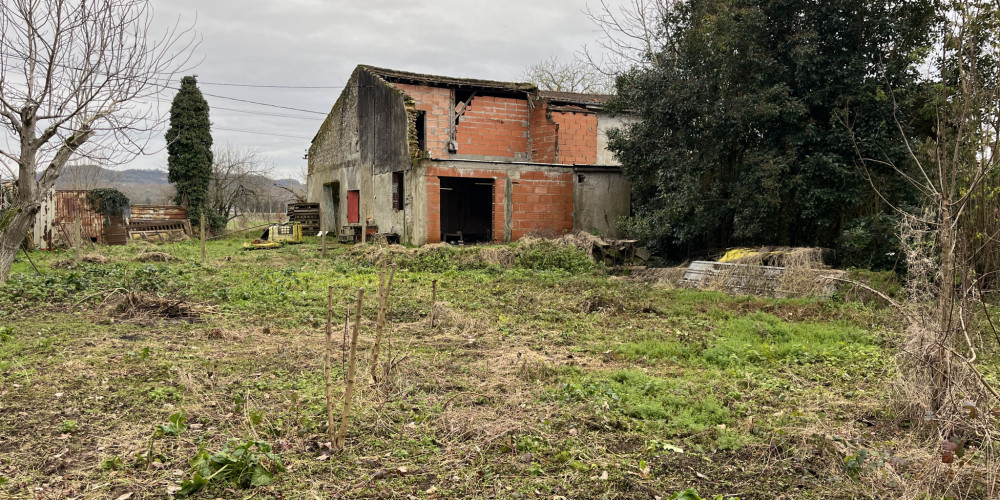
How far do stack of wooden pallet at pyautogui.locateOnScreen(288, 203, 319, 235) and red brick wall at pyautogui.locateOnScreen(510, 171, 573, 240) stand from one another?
11012mm

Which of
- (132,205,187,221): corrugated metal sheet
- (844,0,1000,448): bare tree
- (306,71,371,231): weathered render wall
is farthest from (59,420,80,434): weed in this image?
(132,205,187,221): corrugated metal sheet

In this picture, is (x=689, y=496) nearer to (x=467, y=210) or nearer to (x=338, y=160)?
(x=467, y=210)

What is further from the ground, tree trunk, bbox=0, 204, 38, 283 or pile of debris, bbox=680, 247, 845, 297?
tree trunk, bbox=0, 204, 38, 283

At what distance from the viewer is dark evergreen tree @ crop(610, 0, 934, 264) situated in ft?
38.7

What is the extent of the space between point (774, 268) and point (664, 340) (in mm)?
4827

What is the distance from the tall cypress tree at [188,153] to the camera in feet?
79.0

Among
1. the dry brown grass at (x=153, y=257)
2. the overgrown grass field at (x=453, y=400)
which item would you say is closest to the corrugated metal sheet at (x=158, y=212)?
the dry brown grass at (x=153, y=257)

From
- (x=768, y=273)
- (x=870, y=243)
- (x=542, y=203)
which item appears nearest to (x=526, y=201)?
(x=542, y=203)

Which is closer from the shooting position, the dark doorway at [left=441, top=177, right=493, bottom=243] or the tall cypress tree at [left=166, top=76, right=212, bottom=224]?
the tall cypress tree at [left=166, top=76, right=212, bottom=224]

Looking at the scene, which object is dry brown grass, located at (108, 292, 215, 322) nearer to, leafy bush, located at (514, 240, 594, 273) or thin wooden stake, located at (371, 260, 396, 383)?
thin wooden stake, located at (371, 260, 396, 383)

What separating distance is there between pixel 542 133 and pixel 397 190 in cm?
604

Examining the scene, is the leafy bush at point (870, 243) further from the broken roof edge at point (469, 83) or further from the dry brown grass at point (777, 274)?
the broken roof edge at point (469, 83)

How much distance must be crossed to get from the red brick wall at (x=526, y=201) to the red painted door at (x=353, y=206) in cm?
597

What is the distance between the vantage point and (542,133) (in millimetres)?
22422
